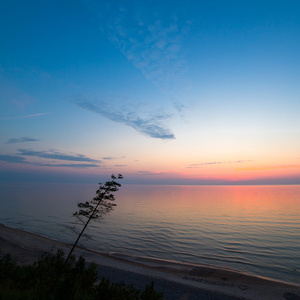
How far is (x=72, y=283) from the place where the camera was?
11.9 metres

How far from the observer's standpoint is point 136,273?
2223 cm

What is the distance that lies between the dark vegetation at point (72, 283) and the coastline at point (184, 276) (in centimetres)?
750

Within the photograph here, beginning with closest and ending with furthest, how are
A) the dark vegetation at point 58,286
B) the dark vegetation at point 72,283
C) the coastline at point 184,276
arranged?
1. the dark vegetation at point 58,286
2. the dark vegetation at point 72,283
3. the coastline at point 184,276

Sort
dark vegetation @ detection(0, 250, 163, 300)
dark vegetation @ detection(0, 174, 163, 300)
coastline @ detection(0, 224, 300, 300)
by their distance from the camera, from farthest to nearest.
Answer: coastline @ detection(0, 224, 300, 300) → dark vegetation @ detection(0, 174, 163, 300) → dark vegetation @ detection(0, 250, 163, 300)

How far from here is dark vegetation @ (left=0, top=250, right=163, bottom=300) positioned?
34.2 ft

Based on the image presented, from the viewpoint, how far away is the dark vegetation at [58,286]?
411 inches

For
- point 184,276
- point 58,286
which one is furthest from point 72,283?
point 184,276

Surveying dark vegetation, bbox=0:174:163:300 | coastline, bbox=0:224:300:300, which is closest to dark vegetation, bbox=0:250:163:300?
dark vegetation, bbox=0:174:163:300

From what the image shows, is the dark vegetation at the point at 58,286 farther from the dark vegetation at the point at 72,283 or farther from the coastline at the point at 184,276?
the coastline at the point at 184,276

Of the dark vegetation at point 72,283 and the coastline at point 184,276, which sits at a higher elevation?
the dark vegetation at point 72,283

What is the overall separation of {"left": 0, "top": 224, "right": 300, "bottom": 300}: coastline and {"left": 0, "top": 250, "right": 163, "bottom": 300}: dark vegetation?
748 cm

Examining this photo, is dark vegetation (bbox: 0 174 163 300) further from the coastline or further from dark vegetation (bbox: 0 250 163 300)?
the coastline

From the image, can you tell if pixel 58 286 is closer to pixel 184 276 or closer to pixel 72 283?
pixel 72 283

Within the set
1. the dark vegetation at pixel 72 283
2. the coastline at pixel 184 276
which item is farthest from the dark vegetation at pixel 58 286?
the coastline at pixel 184 276
